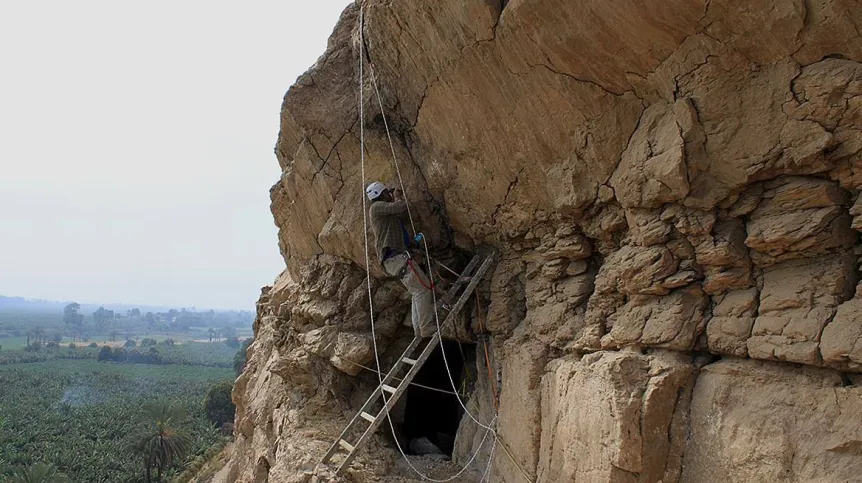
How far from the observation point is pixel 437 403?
9484 mm

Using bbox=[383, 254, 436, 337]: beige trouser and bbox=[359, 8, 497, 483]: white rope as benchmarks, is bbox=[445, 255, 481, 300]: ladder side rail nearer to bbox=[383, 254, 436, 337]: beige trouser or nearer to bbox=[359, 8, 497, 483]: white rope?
bbox=[383, 254, 436, 337]: beige trouser

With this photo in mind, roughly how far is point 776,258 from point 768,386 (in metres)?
0.80

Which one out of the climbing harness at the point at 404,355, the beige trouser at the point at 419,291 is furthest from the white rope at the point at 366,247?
the beige trouser at the point at 419,291

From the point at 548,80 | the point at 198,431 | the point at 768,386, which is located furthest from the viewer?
the point at 198,431

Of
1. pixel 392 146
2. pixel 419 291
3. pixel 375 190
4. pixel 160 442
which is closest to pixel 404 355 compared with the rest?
pixel 419 291

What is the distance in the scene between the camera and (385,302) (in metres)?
7.47

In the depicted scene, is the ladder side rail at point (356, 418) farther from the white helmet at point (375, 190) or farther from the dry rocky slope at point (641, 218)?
the white helmet at point (375, 190)

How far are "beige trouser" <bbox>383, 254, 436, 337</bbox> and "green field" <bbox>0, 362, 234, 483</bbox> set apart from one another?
26.4 meters

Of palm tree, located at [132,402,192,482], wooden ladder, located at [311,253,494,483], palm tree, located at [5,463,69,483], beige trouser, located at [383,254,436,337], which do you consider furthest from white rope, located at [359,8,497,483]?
palm tree, located at [132,402,192,482]

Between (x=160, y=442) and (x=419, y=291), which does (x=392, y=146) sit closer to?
(x=419, y=291)

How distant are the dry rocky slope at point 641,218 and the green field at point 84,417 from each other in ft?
89.7

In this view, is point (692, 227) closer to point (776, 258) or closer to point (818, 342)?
point (776, 258)

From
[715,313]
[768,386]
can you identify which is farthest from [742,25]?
[768,386]

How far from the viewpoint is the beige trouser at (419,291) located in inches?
258
